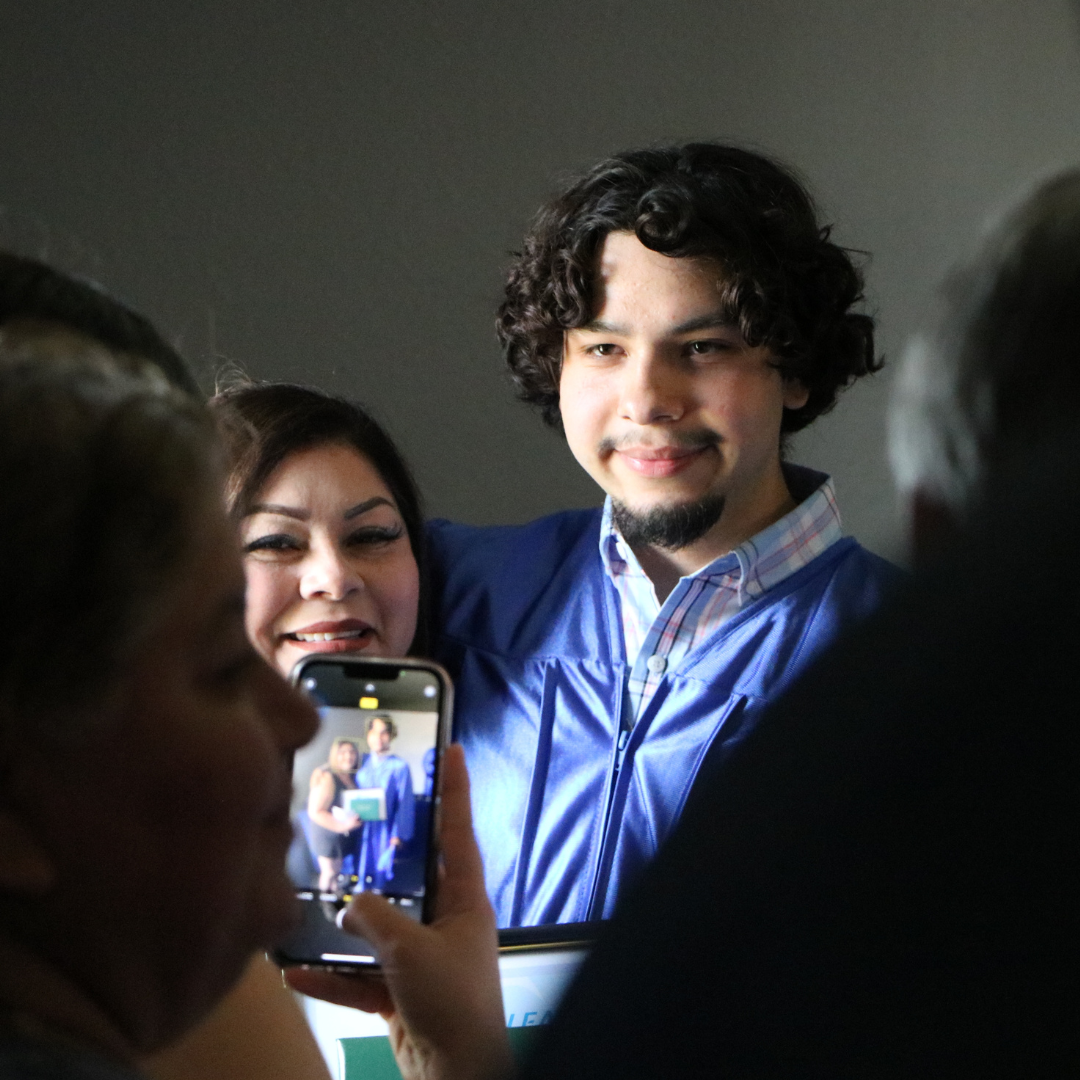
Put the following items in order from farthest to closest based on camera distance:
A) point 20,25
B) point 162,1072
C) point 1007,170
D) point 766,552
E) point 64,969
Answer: point 1007,170, point 20,25, point 766,552, point 162,1072, point 64,969

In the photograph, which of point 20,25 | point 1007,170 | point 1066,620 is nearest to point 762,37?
point 1007,170

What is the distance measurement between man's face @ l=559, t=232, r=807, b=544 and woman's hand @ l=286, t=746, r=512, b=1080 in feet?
2.32

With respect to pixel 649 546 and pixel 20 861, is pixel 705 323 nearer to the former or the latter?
pixel 649 546

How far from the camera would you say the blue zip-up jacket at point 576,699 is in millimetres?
1163

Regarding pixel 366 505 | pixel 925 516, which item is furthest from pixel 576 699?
pixel 925 516

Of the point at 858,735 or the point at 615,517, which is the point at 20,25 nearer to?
the point at 615,517

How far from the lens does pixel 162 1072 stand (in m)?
0.58

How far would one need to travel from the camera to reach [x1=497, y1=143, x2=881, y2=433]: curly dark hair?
138cm

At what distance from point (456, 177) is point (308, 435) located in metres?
1.36

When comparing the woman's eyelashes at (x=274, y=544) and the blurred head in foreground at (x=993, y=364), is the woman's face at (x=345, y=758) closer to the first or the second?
the woman's eyelashes at (x=274, y=544)

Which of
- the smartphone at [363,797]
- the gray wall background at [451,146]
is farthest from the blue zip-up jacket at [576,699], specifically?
the gray wall background at [451,146]

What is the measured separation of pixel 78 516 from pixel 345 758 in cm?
47

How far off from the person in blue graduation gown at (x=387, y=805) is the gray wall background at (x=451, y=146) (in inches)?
54.8

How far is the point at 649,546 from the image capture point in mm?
1405
